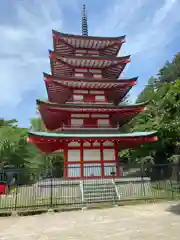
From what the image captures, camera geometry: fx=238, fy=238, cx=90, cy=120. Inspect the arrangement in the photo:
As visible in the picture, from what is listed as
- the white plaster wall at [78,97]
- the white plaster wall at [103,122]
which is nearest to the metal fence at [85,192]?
the white plaster wall at [103,122]

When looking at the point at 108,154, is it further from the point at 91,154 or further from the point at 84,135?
the point at 84,135

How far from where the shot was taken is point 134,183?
16.4 metres

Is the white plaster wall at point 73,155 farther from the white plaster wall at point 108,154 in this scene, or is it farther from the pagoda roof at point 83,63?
the pagoda roof at point 83,63

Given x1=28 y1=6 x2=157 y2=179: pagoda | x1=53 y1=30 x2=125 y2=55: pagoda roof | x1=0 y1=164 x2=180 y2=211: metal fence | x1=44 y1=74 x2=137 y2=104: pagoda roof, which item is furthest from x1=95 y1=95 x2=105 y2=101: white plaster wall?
x1=0 y1=164 x2=180 y2=211: metal fence

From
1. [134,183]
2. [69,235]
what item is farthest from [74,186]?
[69,235]

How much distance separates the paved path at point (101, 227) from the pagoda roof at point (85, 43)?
15929mm

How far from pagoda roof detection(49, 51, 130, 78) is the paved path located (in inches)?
539

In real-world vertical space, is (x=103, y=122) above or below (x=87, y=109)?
below

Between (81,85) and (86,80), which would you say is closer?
(86,80)

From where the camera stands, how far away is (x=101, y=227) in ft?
27.0

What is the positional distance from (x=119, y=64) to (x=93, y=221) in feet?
50.7

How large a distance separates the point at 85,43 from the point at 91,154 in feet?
34.8

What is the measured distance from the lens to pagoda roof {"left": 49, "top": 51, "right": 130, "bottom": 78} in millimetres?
20531

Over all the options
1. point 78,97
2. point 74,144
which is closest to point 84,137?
point 74,144
